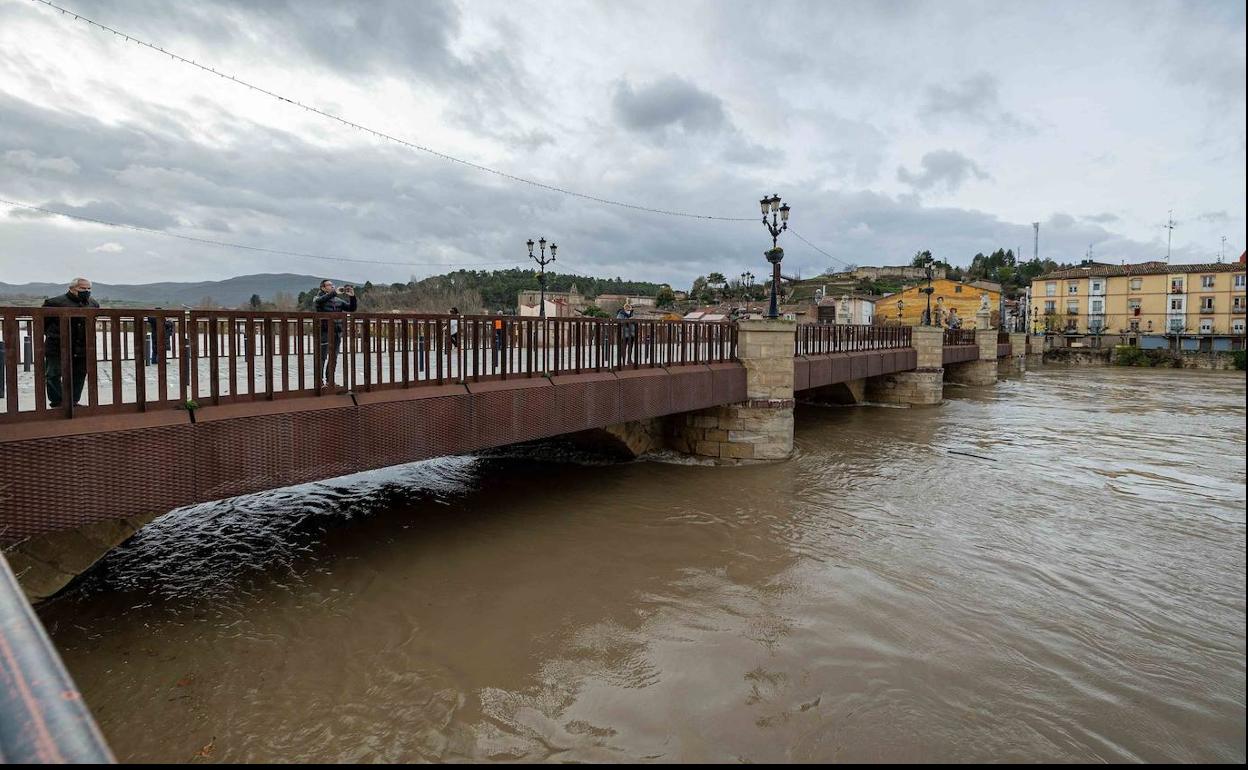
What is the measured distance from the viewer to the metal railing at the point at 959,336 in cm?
3136

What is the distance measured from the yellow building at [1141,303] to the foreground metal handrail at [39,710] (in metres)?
67.1

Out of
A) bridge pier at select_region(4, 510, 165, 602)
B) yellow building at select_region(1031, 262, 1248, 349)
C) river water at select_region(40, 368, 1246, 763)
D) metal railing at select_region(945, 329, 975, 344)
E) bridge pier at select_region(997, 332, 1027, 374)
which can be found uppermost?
yellow building at select_region(1031, 262, 1248, 349)

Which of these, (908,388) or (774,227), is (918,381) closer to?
(908,388)

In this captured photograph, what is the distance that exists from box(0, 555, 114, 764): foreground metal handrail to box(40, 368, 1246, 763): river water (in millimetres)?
3037

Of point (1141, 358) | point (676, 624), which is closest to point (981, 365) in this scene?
point (1141, 358)

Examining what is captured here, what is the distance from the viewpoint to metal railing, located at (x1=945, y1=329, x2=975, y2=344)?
31.4 metres

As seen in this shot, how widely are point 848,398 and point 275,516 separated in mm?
20455

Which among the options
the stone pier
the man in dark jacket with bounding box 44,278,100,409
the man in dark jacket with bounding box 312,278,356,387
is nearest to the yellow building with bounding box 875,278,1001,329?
the stone pier

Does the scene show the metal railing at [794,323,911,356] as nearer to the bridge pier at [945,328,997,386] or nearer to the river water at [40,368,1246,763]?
the river water at [40,368,1246,763]

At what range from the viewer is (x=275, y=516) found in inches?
355

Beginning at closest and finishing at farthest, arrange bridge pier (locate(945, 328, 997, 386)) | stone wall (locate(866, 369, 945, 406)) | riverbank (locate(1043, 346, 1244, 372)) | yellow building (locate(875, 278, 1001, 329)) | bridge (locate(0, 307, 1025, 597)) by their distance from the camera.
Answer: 1. bridge (locate(0, 307, 1025, 597))
2. stone wall (locate(866, 369, 945, 406))
3. bridge pier (locate(945, 328, 997, 386))
4. riverbank (locate(1043, 346, 1244, 372))
5. yellow building (locate(875, 278, 1001, 329))

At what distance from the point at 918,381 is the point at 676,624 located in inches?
884

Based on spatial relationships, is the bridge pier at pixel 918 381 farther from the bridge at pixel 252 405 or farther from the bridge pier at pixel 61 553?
the bridge pier at pixel 61 553

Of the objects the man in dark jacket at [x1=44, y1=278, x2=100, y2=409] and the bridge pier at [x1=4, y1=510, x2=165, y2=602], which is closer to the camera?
the bridge pier at [x1=4, y1=510, x2=165, y2=602]
